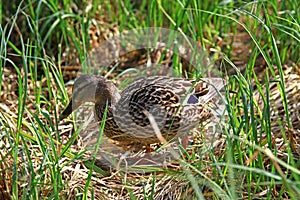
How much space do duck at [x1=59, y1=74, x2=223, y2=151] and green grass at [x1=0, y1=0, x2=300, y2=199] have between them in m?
0.19

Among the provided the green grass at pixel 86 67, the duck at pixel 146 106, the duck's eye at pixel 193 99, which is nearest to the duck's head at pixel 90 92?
the duck at pixel 146 106

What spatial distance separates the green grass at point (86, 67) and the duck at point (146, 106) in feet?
0.63

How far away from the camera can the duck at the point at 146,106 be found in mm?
3369

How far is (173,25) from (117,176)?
1431 millimetres

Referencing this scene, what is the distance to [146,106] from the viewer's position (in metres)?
3.38

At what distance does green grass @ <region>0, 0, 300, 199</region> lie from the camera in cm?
289

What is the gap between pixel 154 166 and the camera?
3381 mm

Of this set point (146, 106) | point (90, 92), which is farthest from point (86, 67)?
point (146, 106)

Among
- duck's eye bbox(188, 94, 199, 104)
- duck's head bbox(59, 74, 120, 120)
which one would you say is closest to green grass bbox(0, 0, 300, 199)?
duck's head bbox(59, 74, 120, 120)

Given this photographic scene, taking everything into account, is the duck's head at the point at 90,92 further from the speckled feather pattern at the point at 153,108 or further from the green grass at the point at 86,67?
the green grass at the point at 86,67

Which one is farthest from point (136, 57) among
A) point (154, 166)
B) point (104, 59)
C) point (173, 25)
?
point (154, 166)

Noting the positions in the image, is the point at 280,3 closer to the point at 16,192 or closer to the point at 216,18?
the point at 216,18

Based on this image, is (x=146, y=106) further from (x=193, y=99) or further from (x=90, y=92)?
(x=90, y=92)

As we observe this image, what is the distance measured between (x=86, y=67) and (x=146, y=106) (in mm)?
993
